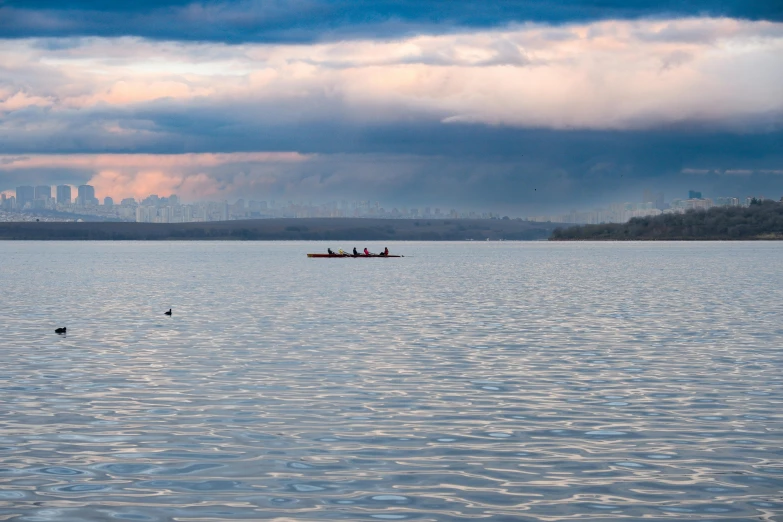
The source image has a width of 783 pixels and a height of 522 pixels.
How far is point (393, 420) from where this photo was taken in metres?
24.4

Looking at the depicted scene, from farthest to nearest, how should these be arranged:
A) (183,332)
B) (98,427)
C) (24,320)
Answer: (24,320), (183,332), (98,427)

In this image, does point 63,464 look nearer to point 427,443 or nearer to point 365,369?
point 427,443

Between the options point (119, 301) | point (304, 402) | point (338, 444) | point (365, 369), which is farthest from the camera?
point (119, 301)

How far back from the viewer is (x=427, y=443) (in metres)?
21.6

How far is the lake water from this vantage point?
17031 millimetres

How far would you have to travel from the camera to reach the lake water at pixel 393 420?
55.9 feet

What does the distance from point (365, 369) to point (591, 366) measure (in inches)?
303

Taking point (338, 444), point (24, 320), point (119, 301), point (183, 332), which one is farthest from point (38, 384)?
point (119, 301)

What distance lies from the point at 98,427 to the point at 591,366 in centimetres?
1751

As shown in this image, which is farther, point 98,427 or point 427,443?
point 98,427

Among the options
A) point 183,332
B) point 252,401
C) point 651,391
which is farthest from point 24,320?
point 651,391

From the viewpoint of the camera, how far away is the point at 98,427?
77.8 ft

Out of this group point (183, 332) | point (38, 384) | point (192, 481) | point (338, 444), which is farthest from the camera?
point (183, 332)

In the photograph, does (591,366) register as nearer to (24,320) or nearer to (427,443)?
(427,443)
